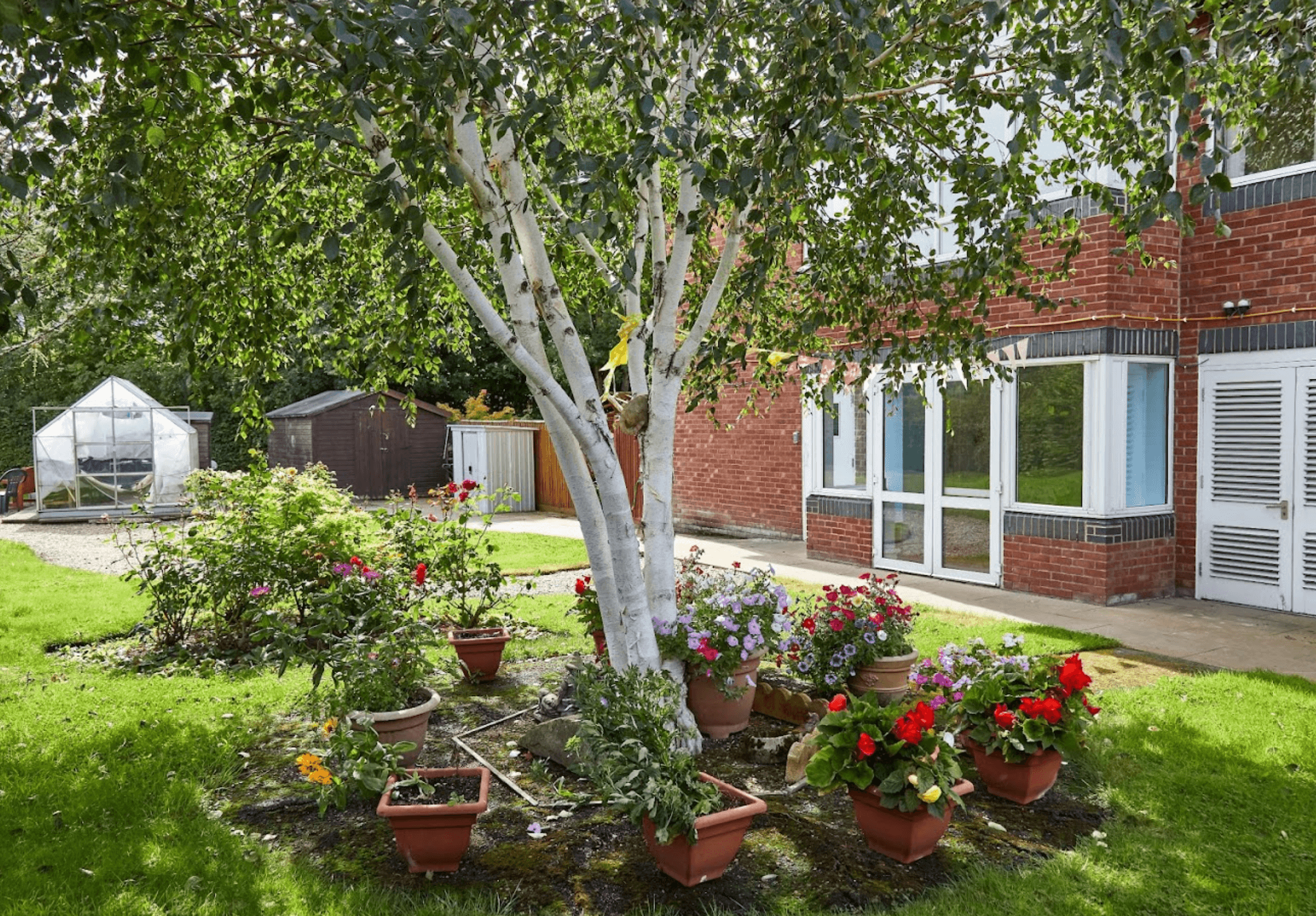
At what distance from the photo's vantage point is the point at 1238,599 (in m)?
8.15

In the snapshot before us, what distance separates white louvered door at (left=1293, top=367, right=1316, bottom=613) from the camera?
300 inches

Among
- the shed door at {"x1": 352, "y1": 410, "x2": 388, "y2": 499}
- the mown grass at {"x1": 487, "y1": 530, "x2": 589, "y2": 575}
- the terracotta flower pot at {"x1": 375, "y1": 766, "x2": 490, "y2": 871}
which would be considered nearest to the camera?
the terracotta flower pot at {"x1": 375, "y1": 766, "x2": 490, "y2": 871}

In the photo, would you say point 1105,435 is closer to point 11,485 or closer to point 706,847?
point 706,847

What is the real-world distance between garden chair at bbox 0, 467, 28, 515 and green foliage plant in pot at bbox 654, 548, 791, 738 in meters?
19.2

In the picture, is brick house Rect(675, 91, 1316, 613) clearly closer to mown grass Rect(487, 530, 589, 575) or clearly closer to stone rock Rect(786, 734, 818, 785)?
stone rock Rect(786, 734, 818, 785)

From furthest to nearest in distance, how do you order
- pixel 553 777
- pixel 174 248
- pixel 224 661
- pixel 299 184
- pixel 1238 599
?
pixel 1238 599, pixel 224 661, pixel 299 184, pixel 174 248, pixel 553 777

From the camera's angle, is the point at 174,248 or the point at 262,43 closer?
the point at 262,43

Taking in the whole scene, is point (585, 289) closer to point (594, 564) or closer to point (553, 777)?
point (594, 564)

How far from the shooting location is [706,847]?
3.25 m

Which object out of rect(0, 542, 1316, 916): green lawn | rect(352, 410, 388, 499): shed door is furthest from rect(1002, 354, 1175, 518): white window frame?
rect(352, 410, 388, 499): shed door

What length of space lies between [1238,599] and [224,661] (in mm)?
8135

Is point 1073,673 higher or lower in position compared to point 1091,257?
lower

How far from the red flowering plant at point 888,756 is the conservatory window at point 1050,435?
18.0 feet

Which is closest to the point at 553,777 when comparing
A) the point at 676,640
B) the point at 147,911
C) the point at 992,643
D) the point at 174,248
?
the point at 676,640
